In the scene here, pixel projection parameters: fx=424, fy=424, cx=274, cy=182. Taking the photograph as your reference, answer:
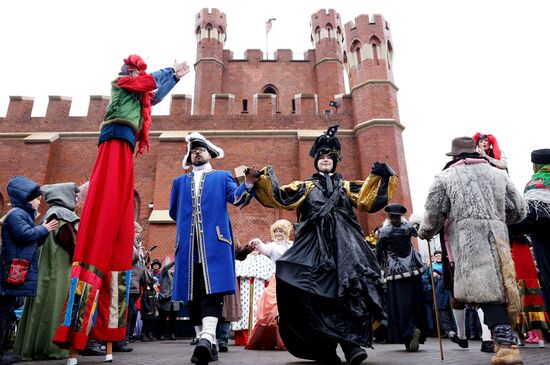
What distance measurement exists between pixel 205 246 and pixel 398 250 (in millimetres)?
3368

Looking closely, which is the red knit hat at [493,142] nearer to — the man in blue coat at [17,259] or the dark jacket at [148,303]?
the man in blue coat at [17,259]

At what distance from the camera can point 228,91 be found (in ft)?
86.4

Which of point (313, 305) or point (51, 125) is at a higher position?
point (51, 125)

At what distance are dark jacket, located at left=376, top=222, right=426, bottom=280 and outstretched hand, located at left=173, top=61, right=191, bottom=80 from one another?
359 centimetres

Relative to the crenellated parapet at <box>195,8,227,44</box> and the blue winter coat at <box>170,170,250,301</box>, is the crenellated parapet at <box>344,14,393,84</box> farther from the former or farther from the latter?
the blue winter coat at <box>170,170,250,301</box>

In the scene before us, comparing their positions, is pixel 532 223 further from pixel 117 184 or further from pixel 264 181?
pixel 117 184

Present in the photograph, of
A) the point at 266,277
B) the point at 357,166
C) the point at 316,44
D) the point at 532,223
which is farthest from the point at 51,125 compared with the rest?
the point at 532,223

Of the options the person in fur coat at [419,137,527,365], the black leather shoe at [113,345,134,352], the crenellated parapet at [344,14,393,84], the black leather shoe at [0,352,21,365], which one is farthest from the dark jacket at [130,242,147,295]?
the crenellated parapet at [344,14,393,84]

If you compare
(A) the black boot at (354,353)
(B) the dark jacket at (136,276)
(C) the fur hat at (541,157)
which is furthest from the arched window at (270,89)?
(A) the black boot at (354,353)

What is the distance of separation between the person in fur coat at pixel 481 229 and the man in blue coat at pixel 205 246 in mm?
1780

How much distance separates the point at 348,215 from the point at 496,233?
1.22m

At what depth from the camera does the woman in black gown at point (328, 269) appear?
3408mm

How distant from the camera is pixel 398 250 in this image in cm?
610

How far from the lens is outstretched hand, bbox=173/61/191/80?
14.2 ft
